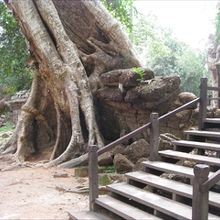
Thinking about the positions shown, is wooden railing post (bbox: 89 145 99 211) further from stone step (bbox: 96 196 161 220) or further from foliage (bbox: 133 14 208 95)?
foliage (bbox: 133 14 208 95)

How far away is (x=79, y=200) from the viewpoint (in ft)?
19.9

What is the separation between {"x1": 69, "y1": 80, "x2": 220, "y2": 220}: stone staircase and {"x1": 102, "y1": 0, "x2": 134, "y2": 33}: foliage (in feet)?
30.7

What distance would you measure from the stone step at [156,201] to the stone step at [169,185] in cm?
13

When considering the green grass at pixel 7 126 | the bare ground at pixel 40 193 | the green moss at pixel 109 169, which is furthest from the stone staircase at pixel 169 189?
the green grass at pixel 7 126

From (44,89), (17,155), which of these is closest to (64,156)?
(17,155)

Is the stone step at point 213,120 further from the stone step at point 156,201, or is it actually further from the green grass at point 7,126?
the green grass at point 7,126

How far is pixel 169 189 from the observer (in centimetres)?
458

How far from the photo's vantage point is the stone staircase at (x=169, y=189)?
3.55 metres

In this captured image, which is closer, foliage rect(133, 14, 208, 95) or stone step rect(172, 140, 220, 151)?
stone step rect(172, 140, 220, 151)

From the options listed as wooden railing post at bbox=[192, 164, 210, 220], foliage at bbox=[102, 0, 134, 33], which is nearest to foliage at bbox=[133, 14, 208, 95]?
foliage at bbox=[102, 0, 134, 33]

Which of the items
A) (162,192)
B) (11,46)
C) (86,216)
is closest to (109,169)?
(162,192)

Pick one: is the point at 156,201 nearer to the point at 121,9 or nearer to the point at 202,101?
the point at 202,101

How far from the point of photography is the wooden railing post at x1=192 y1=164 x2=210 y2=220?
11.3ft

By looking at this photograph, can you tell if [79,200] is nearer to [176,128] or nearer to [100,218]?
[100,218]
